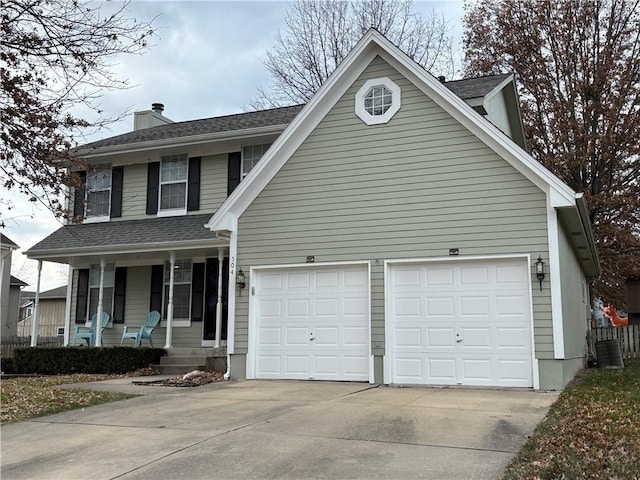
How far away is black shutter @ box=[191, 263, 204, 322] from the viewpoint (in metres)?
14.9

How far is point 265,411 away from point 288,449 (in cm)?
215

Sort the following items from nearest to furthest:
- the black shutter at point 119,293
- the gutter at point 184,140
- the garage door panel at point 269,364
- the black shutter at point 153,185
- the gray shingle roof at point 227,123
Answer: the garage door panel at point 269,364, the gray shingle roof at point 227,123, the gutter at point 184,140, the black shutter at point 119,293, the black shutter at point 153,185

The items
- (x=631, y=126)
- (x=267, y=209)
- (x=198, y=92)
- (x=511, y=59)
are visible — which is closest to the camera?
(x=267, y=209)

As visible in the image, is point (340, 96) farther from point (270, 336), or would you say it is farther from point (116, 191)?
point (116, 191)

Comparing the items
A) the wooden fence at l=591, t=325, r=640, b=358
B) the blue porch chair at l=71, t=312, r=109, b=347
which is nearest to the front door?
the blue porch chair at l=71, t=312, r=109, b=347

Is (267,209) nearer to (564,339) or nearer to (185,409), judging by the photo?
(185,409)

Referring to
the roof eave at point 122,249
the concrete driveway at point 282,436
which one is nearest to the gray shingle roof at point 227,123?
the roof eave at point 122,249

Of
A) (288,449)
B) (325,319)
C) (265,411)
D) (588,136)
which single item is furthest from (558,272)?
(588,136)

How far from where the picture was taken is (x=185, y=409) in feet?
26.5

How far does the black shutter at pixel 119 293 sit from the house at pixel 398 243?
131 inches

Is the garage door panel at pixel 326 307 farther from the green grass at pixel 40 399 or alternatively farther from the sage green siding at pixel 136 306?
the sage green siding at pixel 136 306

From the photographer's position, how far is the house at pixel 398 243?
991 cm

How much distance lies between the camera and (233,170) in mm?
15555

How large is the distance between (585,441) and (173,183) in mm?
12929
